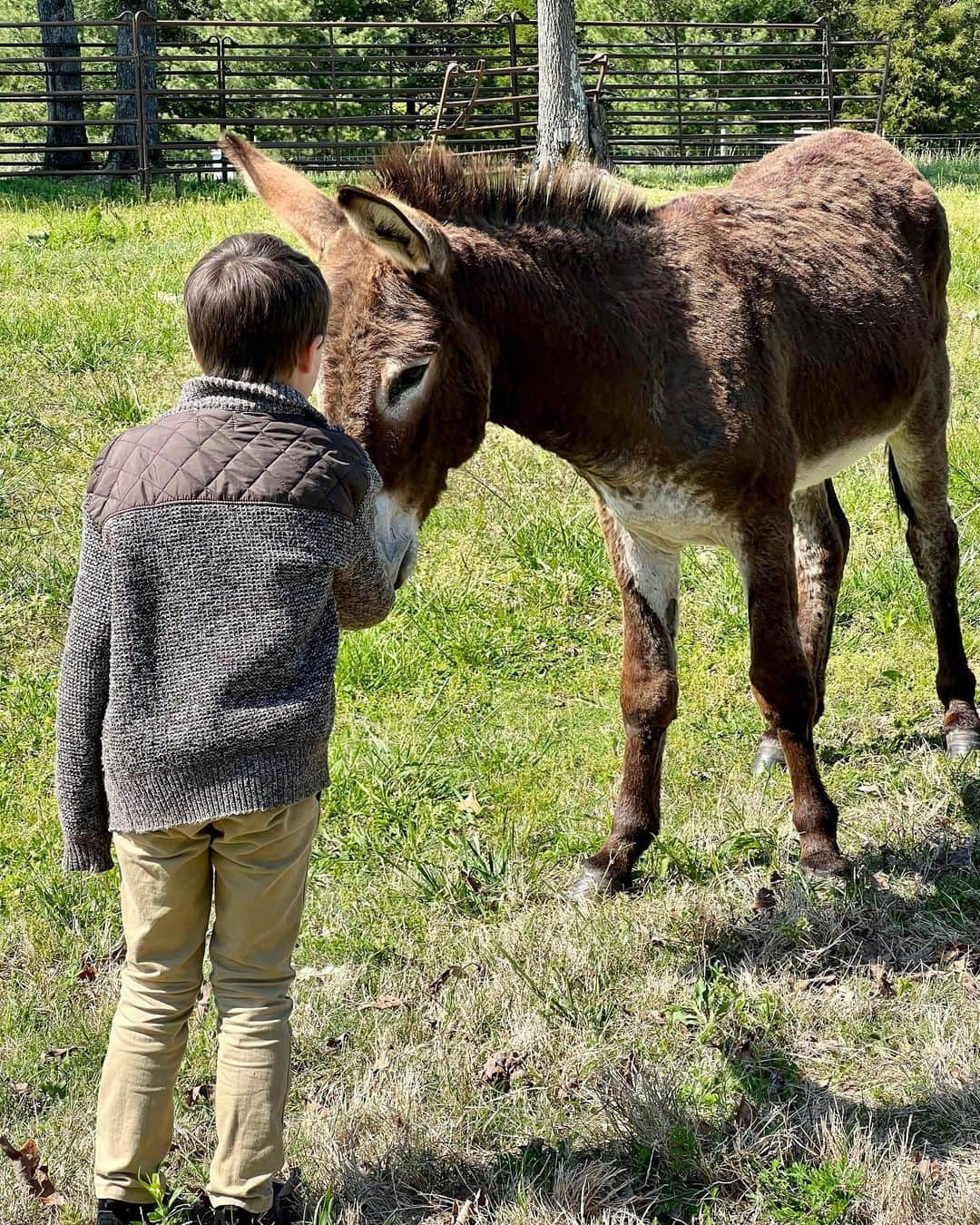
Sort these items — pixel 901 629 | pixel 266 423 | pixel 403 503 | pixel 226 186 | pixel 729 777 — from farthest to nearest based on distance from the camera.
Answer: pixel 226 186
pixel 901 629
pixel 729 777
pixel 403 503
pixel 266 423

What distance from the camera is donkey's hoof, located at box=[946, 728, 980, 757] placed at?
4672 millimetres

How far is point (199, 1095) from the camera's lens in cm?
289

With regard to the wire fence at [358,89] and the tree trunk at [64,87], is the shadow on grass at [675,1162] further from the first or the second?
the tree trunk at [64,87]

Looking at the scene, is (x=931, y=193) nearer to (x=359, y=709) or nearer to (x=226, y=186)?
(x=359, y=709)

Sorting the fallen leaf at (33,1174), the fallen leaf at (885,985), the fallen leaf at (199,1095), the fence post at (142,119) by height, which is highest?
the fence post at (142,119)

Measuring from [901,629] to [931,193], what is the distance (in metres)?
1.94

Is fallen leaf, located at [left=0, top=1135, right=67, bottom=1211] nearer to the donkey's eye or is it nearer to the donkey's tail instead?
the donkey's eye

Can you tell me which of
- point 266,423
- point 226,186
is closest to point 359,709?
point 266,423

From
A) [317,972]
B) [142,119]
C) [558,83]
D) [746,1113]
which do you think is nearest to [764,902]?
[746,1113]

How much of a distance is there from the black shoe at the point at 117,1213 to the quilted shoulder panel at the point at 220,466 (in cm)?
134

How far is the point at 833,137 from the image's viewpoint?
16.4ft

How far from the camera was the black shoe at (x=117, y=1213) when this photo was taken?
2336 mm

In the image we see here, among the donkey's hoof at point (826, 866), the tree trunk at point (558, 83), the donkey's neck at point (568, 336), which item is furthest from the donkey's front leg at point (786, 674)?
the tree trunk at point (558, 83)

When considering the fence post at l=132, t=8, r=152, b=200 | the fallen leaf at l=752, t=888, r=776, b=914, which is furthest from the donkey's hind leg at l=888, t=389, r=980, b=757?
the fence post at l=132, t=8, r=152, b=200
